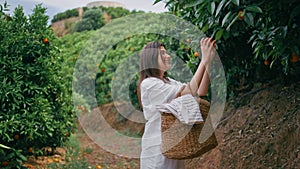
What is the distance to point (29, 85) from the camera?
4.20m

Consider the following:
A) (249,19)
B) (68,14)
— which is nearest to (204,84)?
(249,19)

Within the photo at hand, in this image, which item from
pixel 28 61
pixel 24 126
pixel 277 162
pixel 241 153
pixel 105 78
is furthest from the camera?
pixel 105 78

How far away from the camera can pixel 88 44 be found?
7.98 meters

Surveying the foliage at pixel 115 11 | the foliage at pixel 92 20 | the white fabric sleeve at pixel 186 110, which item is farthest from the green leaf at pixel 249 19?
the foliage at pixel 115 11

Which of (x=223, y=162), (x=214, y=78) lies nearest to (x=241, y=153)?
(x=223, y=162)

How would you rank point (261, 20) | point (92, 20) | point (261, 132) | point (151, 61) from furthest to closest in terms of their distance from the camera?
point (92, 20), point (261, 132), point (151, 61), point (261, 20)

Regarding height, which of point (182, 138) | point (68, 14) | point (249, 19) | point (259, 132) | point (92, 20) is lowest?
point (259, 132)

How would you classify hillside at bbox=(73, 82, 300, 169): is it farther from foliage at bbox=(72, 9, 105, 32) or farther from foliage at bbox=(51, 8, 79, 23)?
foliage at bbox=(51, 8, 79, 23)

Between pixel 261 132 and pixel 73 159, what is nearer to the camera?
pixel 261 132

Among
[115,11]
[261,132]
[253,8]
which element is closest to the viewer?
[253,8]

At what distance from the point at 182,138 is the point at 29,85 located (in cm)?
257

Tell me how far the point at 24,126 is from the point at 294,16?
9.84 feet

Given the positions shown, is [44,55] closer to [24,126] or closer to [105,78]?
[24,126]

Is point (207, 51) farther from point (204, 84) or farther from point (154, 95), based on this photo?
point (154, 95)
